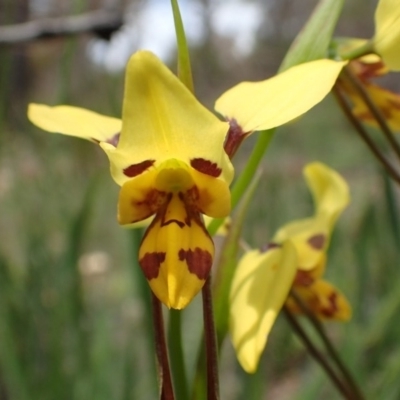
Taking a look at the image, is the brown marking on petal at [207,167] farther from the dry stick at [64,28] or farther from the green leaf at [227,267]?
the dry stick at [64,28]

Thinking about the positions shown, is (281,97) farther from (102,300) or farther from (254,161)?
(102,300)

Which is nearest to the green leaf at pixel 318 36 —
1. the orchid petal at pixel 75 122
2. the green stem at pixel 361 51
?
the green stem at pixel 361 51

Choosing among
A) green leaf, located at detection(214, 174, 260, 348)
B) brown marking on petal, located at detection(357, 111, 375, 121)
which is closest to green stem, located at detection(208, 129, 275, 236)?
green leaf, located at detection(214, 174, 260, 348)

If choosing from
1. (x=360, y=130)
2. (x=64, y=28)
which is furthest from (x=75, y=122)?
(x=64, y=28)

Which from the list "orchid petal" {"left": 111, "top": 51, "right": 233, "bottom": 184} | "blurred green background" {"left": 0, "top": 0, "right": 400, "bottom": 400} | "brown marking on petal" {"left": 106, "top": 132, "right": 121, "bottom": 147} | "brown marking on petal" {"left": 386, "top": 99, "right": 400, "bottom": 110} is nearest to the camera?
"orchid petal" {"left": 111, "top": 51, "right": 233, "bottom": 184}

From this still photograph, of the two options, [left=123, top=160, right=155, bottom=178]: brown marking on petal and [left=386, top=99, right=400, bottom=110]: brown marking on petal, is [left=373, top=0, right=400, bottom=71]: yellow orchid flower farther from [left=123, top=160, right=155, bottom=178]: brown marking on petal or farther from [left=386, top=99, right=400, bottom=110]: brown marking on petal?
[left=123, top=160, right=155, bottom=178]: brown marking on petal

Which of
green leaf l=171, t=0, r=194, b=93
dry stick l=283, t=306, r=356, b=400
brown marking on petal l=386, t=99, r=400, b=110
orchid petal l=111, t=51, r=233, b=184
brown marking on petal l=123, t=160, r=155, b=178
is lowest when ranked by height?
dry stick l=283, t=306, r=356, b=400
